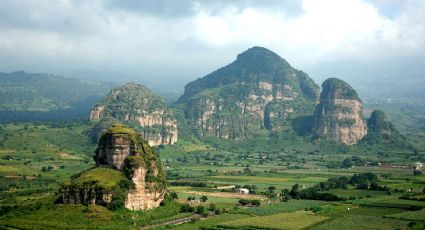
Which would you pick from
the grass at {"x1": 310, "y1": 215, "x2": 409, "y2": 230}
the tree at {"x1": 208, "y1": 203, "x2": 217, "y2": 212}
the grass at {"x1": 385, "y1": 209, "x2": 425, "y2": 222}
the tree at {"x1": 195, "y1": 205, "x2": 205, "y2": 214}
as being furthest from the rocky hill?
the grass at {"x1": 385, "y1": 209, "x2": 425, "y2": 222}

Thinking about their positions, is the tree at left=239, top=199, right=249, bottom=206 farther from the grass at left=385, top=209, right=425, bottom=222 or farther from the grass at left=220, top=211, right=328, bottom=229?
the grass at left=385, top=209, right=425, bottom=222

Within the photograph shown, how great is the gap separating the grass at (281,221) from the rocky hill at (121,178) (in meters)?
16.7

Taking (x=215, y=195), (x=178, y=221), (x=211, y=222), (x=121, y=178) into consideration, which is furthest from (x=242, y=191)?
(x=121, y=178)

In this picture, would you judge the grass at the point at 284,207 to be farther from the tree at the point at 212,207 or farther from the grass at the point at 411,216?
the grass at the point at 411,216

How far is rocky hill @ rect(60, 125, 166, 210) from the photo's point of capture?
91.3 metres

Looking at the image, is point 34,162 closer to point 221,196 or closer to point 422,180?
point 221,196

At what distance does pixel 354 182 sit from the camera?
13875cm

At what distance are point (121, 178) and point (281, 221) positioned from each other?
27092 mm

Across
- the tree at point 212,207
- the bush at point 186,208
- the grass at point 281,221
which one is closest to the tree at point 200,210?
the bush at point 186,208

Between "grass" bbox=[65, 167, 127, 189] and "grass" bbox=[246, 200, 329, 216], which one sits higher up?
"grass" bbox=[65, 167, 127, 189]

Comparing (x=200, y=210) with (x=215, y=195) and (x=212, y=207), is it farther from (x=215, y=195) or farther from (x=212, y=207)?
(x=215, y=195)

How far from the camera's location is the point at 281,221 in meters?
89.2

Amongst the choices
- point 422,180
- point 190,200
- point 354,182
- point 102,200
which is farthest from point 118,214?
point 422,180

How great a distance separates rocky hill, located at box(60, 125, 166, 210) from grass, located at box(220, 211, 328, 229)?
1669 centimetres
